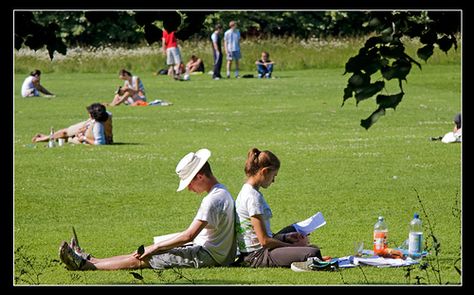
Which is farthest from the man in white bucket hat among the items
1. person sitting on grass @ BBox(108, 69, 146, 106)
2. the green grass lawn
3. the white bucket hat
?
person sitting on grass @ BBox(108, 69, 146, 106)

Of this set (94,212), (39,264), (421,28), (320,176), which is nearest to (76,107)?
(320,176)

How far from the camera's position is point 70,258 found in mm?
9953

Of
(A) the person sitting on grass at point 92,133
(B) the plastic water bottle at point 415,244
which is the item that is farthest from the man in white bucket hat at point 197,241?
(A) the person sitting on grass at point 92,133

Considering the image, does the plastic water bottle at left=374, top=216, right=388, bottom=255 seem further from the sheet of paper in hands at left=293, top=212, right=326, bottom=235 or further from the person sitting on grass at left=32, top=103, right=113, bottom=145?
the person sitting on grass at left=32, top=103, right=113, bottom=145

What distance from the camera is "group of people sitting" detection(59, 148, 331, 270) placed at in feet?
32.1

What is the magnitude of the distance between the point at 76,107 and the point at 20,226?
17.1 meters

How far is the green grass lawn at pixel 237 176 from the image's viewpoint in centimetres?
1061

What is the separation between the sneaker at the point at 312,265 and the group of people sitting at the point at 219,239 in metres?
0.06

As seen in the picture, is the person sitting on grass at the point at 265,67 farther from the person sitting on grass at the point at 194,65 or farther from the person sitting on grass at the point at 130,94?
the person sitting on grass at the point at 130,94

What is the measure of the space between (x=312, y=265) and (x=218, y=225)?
0.86 metres

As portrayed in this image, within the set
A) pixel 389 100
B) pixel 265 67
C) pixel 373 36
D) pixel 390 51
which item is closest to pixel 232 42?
pixel 265 67

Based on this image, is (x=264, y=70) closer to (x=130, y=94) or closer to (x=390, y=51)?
(x=130, y=94)

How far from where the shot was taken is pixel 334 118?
86.3ft
